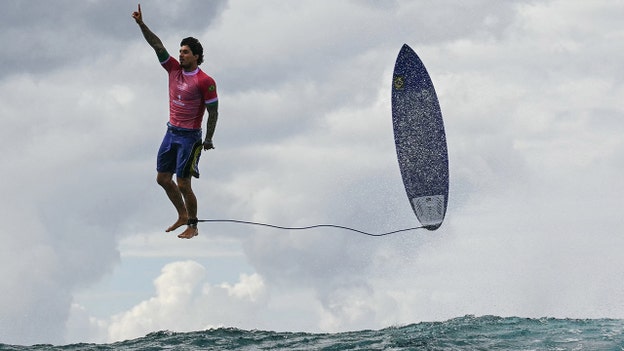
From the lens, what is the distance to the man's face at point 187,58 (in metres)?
12.9

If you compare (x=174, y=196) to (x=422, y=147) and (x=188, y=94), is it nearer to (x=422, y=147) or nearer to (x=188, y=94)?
(x=188, y=94)

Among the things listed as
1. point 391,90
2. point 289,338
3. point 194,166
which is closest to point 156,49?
point 194,166

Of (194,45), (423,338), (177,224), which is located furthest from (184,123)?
(423,338)

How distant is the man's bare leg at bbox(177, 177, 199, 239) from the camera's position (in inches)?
534

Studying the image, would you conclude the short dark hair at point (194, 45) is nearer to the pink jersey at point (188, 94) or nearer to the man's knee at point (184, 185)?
the pink jersey at point (188, 94)

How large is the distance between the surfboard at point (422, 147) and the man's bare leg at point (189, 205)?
6.22 m

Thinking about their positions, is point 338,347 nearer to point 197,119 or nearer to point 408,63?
point 197,119

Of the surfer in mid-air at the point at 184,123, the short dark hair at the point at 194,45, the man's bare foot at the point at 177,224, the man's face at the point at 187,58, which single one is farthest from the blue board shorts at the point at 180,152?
the short dark hair at the point at 194,45

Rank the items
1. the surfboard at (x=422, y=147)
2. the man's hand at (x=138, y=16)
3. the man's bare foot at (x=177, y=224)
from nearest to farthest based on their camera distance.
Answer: the man's hand at (x=138, y=16)
the man's bare foot at (x=177, y=224)
the surfboard at (x=422, y=147)

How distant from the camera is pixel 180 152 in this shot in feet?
43.7

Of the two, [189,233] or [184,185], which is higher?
[184,185]

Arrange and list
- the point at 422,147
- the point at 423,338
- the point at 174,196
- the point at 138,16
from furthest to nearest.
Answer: the point at 422,147, the point at 423,338, the point at 174,196, the point at 138,16

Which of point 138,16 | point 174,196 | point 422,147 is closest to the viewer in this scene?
point 138,16

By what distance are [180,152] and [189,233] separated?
1693mm
